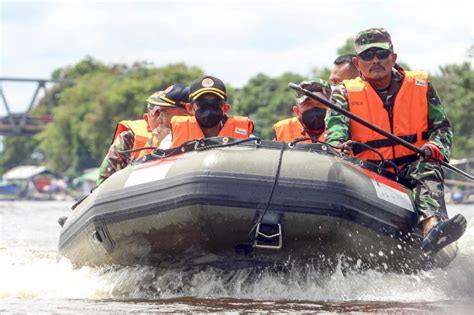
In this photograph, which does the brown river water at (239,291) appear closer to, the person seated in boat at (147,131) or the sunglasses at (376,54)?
the person seated in boat at (147,131)

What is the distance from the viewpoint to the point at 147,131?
11.4m

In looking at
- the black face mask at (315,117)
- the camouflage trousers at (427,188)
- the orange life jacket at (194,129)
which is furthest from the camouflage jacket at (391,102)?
the orange life jacket at (194,129)

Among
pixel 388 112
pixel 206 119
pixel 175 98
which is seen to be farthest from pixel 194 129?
pixel 388 112

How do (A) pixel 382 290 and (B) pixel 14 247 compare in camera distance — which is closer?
(A) pixel 382 290

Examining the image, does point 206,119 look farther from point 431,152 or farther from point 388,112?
point 431,152

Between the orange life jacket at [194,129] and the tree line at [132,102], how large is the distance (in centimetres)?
3952

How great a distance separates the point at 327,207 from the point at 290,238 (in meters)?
0.33

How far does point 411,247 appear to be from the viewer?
30.9ft

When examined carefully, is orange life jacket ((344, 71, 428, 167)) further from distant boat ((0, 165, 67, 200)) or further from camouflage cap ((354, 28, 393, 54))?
distant boat ((0, 165, 67, 200))

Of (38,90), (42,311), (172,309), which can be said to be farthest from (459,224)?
(38,90)

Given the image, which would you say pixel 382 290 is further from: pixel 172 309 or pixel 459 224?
pixel 172 309

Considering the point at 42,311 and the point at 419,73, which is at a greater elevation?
the point at 419,73

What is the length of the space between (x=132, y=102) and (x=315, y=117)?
71.4 m

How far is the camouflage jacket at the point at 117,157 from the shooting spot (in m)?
11.1
